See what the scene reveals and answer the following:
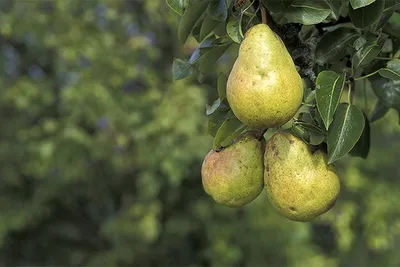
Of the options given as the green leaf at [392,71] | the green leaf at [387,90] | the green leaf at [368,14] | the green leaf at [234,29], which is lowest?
the green leaf at [387,90]

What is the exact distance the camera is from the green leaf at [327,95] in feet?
2.47

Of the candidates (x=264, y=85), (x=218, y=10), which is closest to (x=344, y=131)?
(x=264, y=85)

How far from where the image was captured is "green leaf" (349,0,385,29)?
85cm

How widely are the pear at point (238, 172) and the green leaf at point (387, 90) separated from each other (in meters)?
0.31

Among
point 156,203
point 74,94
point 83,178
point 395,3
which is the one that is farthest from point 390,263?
point 395,3

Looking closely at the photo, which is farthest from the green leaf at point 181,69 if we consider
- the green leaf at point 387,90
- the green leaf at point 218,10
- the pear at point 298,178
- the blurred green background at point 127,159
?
the blurred green background at point 127,159

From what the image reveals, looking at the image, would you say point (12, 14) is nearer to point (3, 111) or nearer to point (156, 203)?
point (3, 111)

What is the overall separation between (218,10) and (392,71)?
11.5 inches

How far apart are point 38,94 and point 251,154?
2.68 metres

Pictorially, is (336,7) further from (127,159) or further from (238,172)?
(127,159)

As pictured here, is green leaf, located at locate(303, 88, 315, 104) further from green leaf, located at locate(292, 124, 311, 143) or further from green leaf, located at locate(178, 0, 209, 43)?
green leaf, located at locate(178, 0, 209, 43)

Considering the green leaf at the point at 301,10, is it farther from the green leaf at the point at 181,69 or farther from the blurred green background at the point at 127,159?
the blurred green background at the point at 127,159

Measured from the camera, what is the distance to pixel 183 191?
11.4ft

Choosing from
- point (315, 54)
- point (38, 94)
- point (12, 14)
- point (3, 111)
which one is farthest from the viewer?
point (3, 111)
